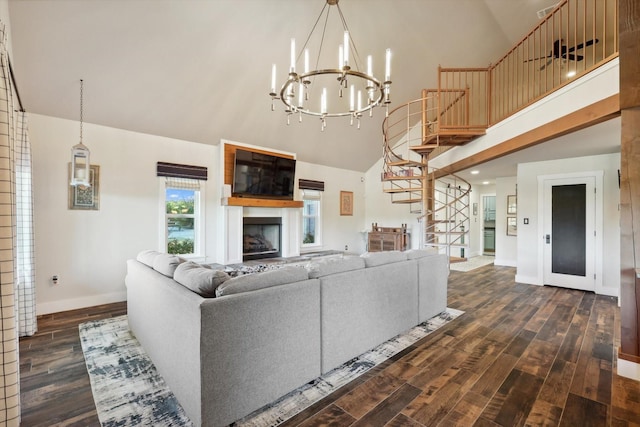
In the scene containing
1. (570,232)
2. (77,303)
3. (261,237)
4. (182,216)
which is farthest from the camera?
(261,237)

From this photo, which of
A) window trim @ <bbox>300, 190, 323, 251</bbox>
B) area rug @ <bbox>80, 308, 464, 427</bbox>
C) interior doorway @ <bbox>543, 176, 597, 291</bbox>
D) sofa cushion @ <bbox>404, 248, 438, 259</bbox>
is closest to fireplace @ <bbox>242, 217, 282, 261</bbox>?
window trim @ <bbox>300, 190, 323, 251</bbox>

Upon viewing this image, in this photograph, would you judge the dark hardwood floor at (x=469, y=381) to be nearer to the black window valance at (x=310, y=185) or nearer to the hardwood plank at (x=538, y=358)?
the hardwood plank at (x=538, y=358)

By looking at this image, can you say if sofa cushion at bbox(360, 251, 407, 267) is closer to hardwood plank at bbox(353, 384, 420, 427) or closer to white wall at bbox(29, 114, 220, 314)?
hardwood plank at bbox(353, 384, 420, 427)

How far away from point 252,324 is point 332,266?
82 centimetres

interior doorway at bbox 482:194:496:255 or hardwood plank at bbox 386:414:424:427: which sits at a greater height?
interior doorway at bbox 482:194:496:255

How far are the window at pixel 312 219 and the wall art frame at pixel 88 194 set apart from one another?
4.05 metres

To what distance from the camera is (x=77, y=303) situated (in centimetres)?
386

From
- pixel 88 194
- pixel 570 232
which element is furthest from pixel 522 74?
pixel 88 194

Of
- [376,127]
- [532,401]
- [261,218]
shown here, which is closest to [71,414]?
[532,401]

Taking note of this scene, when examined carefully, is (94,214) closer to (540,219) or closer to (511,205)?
(540,219)

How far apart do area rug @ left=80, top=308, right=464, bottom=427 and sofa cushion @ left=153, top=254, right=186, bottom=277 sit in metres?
0.81

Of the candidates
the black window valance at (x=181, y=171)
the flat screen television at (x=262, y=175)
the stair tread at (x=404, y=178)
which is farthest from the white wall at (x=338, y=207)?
the black window valance at (x=181, y=171)

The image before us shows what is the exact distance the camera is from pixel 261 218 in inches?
232

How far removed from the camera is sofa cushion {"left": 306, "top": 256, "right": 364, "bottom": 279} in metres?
2.20
